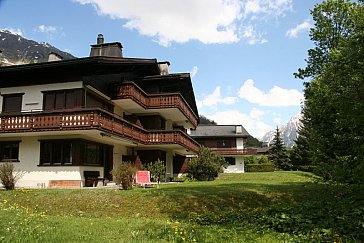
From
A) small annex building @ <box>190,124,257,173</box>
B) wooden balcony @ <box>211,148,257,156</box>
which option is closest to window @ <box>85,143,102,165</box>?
wooden balcony @ <box>211,148,257,156</box>

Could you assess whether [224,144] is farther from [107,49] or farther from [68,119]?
[68,119]

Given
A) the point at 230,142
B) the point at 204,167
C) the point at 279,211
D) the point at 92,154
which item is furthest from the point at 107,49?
A: the point at 230,142

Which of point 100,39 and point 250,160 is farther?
point 250,160

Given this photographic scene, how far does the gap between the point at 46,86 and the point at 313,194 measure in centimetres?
1666

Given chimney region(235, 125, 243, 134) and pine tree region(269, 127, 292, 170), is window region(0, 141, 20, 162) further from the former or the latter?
pine tree region(269, 127, 292, 170)

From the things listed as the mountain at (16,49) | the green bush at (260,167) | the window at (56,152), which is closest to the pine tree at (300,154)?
the green bush at (260,167)

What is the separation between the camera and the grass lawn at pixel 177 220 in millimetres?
6793

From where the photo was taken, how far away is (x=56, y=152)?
2038 cm

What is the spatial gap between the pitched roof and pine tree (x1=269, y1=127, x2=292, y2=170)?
6.88 metres

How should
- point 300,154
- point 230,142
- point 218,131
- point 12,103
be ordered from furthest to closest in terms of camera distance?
point 218,131
point 230,142
point 300,154
point 12,103

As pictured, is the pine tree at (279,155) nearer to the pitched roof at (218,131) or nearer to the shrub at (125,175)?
the pitched roof at (218,131)

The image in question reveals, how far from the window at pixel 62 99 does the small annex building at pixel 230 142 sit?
35.6 meters

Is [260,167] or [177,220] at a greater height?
[260,167]

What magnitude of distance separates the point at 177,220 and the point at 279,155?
50359 millimetres
